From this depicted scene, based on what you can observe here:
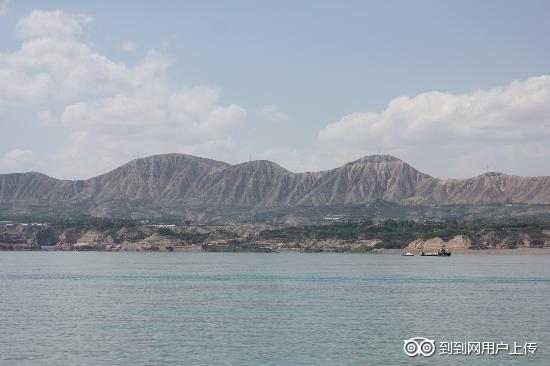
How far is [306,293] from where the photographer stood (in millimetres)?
110625

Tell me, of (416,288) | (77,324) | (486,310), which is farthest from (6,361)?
(416,288)

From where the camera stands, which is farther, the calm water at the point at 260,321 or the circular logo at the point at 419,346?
the circular logo at the point at 419,346

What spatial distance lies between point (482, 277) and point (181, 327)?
3750 inches

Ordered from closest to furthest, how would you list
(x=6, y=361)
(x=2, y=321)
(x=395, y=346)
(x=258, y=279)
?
(x=6, y=361) → (x=395, y=346) → (x=2, y=321) → (x=258, y=279)

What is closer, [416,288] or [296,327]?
[296,327]

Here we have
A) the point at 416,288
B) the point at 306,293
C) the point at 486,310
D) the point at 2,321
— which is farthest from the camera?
the point at 416,288

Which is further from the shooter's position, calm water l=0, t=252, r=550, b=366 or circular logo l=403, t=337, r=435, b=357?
circular logo l=403, t=337, r=435, b=357

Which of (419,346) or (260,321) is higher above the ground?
(260,321)

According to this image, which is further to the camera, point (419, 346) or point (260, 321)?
point (260, 321)

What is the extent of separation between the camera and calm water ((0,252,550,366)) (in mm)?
57656

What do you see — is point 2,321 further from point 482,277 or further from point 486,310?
point 482,277

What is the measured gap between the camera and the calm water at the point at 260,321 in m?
57.7

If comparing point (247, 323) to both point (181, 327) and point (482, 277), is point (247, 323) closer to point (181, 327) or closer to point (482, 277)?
point (181, 327)

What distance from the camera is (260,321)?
7719 cm
